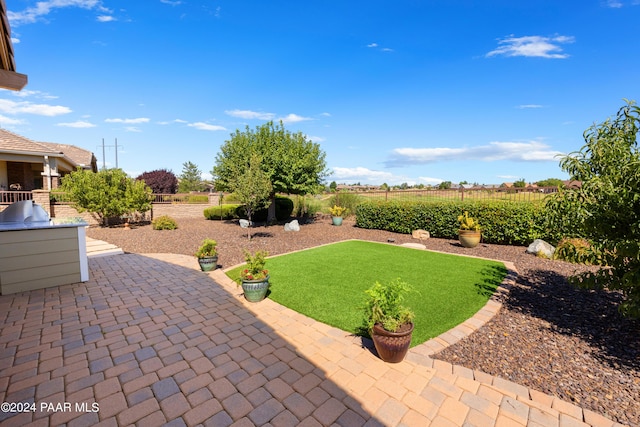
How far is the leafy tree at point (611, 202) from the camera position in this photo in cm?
290

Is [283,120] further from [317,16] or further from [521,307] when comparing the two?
[521,307]

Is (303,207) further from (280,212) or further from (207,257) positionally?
(207,257)

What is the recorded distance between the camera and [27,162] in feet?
57.7

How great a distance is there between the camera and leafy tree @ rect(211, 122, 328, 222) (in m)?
13.6

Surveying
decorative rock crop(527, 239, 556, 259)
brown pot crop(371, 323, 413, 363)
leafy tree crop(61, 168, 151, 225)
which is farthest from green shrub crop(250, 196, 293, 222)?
brown pot crop(371, 323, 413, 363)

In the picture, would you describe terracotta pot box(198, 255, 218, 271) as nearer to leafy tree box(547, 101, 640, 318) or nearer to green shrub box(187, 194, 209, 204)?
leafy tree box(547, 101, 640, 318)

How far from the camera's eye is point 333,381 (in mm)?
2750

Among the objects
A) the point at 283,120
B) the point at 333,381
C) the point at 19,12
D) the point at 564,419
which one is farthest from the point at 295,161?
the point at 564,419

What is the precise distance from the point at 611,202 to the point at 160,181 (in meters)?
33.8

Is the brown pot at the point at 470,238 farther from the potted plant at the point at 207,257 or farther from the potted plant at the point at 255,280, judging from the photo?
the potted plant at the point at 207,257

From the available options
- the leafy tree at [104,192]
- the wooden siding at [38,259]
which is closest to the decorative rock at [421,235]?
the wooden siding at [38,259]

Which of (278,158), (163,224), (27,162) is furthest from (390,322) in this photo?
(27,162)

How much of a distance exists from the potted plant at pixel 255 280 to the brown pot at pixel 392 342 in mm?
→ 2483

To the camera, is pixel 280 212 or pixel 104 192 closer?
pixel 104 192
